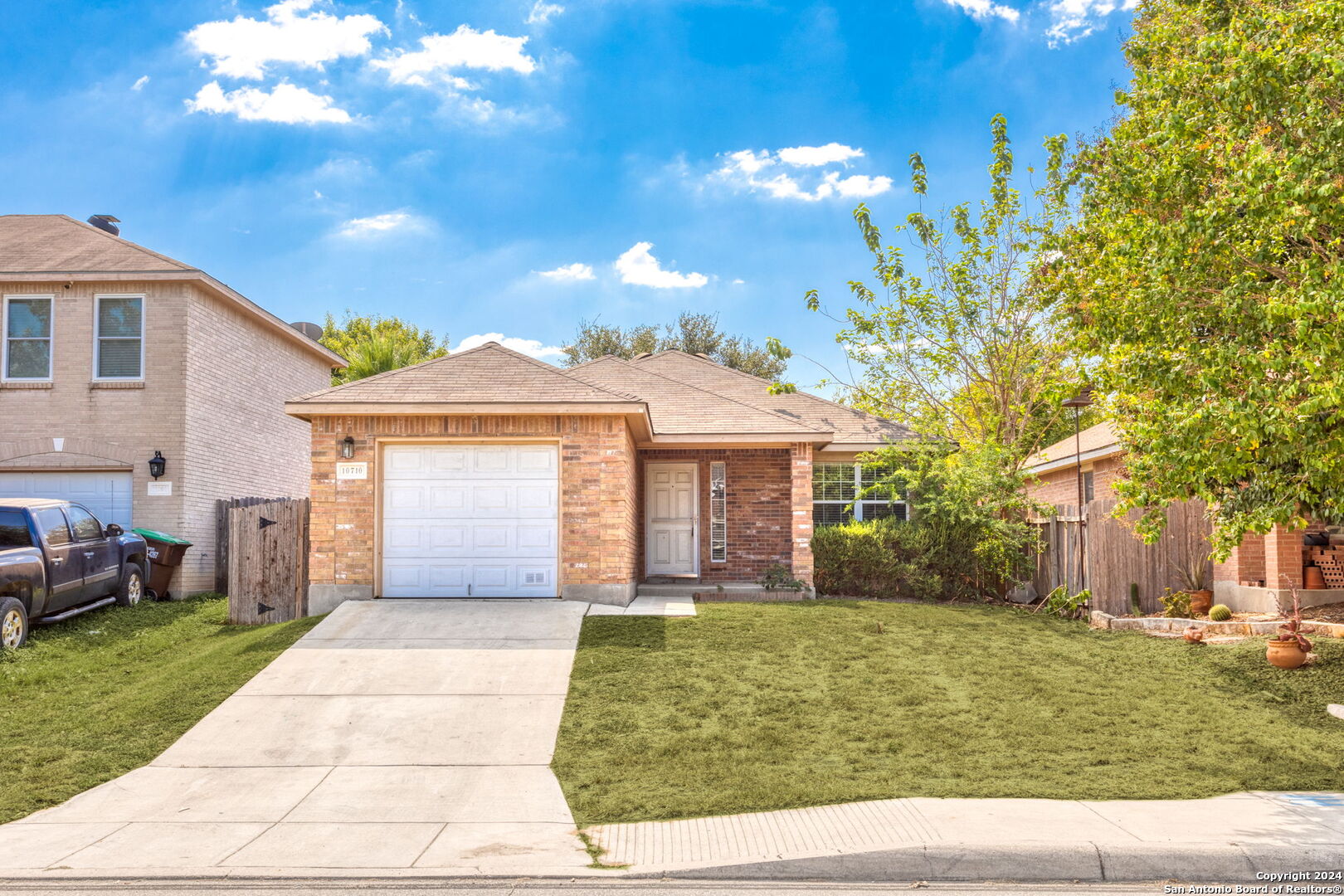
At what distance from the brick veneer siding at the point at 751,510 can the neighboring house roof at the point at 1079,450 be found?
5.06 m

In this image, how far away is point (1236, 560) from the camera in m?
13.4

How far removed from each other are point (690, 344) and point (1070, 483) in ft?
61.9

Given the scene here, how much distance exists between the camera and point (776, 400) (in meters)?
19.5

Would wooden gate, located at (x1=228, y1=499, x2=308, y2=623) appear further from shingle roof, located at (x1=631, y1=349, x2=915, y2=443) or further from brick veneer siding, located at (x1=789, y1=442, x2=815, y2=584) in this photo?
shingle roof, located at (x1=631, y1=349, x2=915, y2=443)

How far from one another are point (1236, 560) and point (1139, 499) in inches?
268

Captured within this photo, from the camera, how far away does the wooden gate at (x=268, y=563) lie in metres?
12.9

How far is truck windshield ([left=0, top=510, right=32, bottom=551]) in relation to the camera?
11.9 metres

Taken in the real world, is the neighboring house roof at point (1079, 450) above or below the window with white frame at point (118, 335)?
below

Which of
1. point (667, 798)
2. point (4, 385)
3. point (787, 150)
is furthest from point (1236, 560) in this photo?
point (787, 150)

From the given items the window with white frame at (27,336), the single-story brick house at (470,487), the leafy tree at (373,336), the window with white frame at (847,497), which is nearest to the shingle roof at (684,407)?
Answer: the single-story brick house at (470,487)

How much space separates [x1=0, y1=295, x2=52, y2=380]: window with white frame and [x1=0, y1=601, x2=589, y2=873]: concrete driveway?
865cm

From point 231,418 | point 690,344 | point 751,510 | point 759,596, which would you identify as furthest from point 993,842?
point 690,344

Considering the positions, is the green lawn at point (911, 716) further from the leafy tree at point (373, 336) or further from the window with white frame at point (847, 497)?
the leafy tree at point (373, 336)

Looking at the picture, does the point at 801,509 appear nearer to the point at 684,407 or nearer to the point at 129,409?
the point at 684,407
